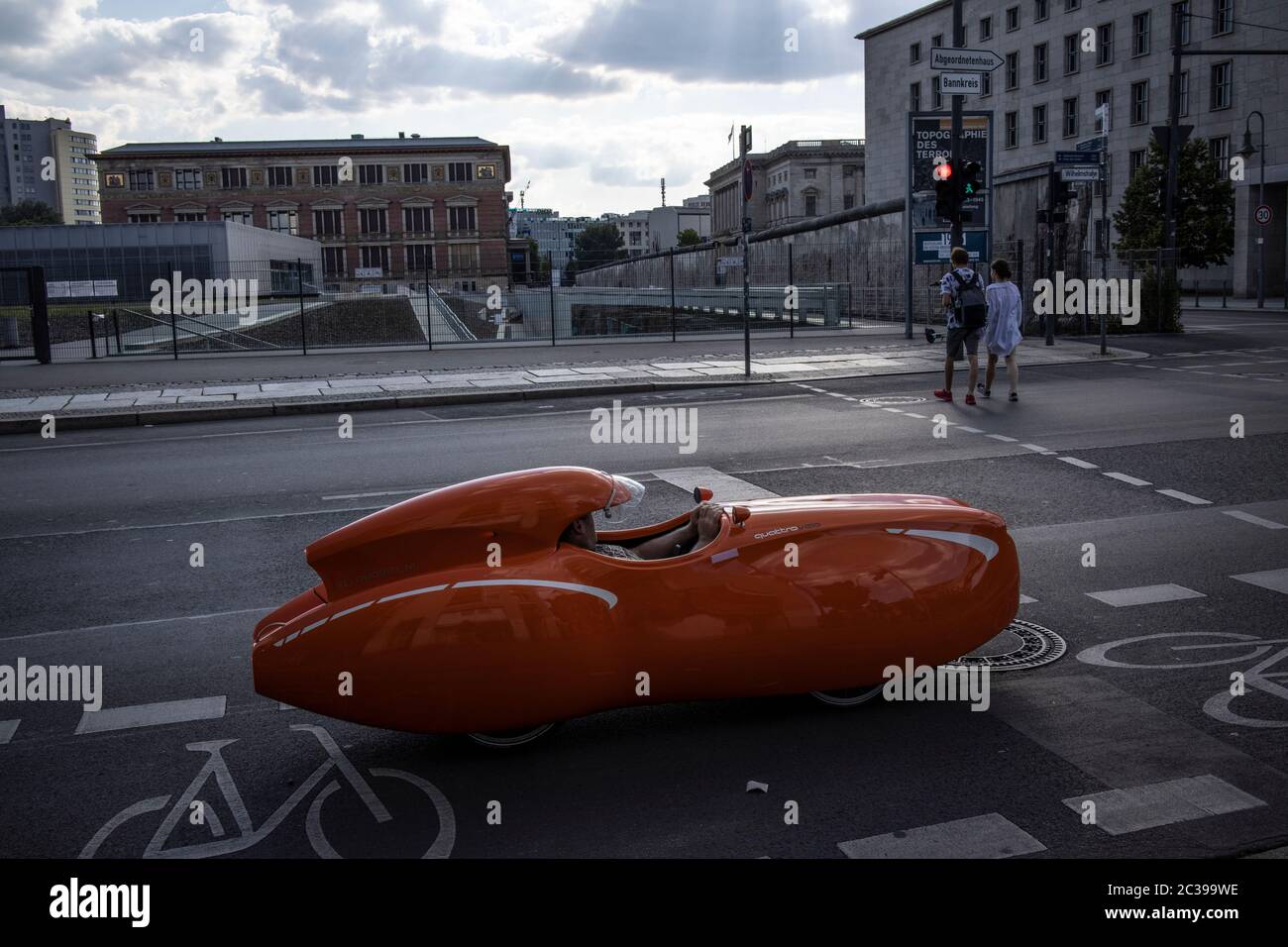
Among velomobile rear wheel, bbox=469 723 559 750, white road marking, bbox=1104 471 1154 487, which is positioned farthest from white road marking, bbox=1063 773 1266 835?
white road marking, bbox=1104 471 1154 487

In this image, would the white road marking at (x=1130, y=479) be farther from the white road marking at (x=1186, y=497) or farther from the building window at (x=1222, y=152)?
the building window at (x=1222, y=152)

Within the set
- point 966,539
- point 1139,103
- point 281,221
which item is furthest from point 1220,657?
point 281,221

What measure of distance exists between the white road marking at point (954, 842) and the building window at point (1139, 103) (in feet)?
210

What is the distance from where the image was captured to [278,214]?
107875mm

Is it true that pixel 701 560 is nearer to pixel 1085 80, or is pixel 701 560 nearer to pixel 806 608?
pixel 806 608

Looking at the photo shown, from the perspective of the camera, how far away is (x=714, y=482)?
9789 mm

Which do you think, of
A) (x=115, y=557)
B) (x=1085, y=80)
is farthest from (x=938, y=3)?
(x=115, y=557)

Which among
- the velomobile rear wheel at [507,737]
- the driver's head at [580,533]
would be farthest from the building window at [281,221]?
the velomobile rear wheel at [507,737]

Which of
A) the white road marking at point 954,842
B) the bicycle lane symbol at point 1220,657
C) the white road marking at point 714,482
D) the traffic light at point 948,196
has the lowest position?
the white road marking at point 954,842

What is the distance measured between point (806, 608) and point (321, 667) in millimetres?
1854

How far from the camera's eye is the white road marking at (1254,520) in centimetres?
781

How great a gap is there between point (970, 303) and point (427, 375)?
31.5ft

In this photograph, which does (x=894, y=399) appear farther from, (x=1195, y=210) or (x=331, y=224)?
(x=331, y=224)
